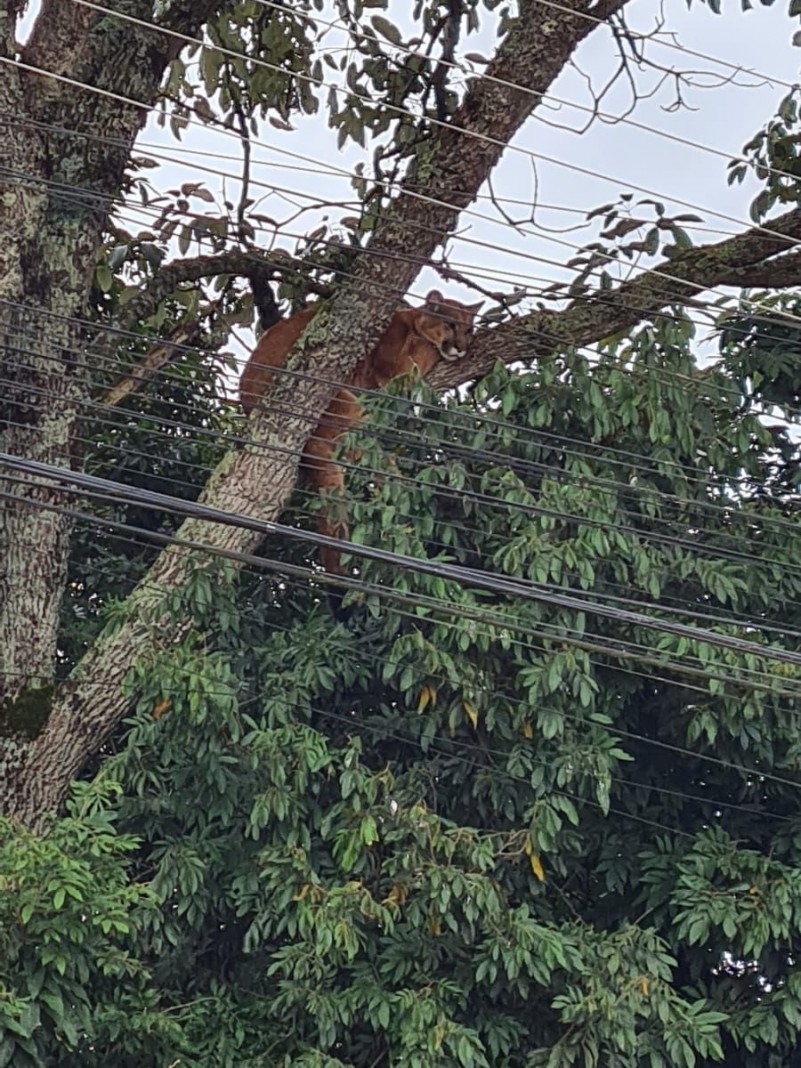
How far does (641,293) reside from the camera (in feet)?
19.6

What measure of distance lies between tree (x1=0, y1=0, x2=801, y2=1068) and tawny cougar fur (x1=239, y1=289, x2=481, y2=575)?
16 cm

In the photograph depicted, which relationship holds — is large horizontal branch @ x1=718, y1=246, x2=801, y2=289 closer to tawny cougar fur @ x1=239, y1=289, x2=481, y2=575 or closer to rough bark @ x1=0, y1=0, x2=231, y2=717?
tawny cougar fur @ x1=239, y1=289, x2=481, y2=575

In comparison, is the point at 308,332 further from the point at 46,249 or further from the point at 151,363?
the point at 46,249

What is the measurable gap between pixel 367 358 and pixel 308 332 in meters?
0.47

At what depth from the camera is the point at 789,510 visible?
20.0 ft

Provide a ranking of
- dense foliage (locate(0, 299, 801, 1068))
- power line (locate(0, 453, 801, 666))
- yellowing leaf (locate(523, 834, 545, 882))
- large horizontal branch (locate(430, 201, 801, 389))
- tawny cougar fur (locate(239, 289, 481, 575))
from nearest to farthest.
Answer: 1. power line (locate(0, 453, 801, 666))
2. dense foliage (locate(0, 299, 801, 1068))
3. yellowing leaf (locate(523, 834, 545, 882))
4. large horizontal branch (locate(430, 201, 801, 389))
5. tawny cougar fur (locate(239, 289, 481, 575))

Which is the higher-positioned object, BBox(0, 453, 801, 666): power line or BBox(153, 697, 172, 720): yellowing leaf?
BBox(0, 453, 801, 666): power line

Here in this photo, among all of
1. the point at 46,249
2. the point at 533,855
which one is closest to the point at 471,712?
the point at 533,855

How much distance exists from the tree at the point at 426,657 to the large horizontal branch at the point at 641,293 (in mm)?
16

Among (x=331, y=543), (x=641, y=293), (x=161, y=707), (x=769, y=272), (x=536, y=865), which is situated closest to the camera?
(x=331, y=543)

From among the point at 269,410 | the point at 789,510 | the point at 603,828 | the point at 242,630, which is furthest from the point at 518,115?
the point at 603,828

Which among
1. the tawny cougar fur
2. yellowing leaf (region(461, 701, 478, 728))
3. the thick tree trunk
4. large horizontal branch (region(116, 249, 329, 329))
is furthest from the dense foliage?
large horizontal branch (region(116, 249, 329, 329))

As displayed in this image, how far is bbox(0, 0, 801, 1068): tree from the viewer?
5168 mm

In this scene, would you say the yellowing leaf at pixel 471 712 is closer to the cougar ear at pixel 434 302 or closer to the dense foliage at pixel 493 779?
the dense foliage at pixel 493 779
